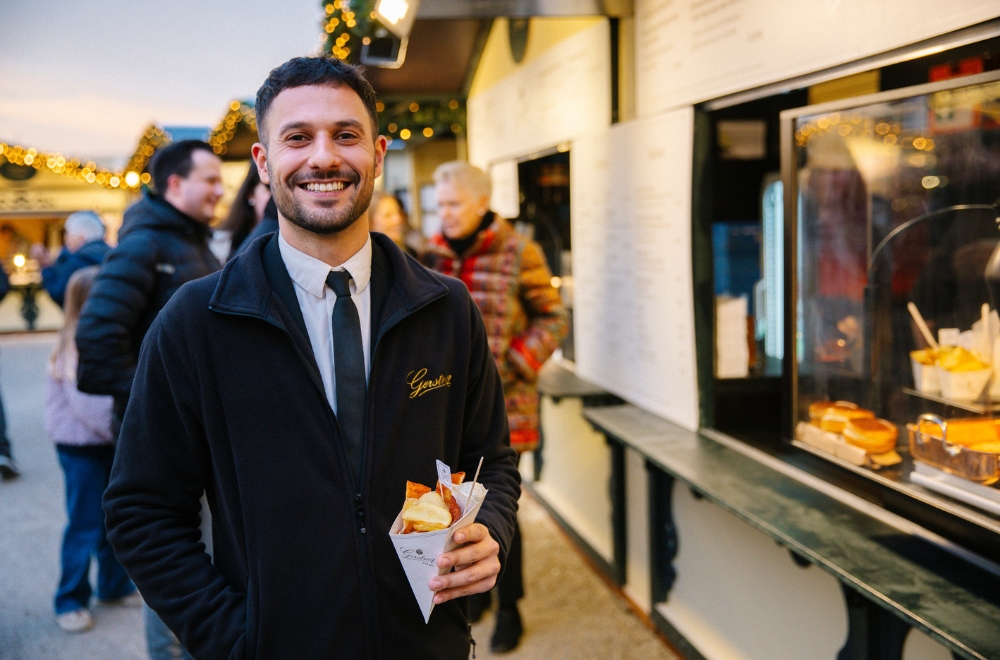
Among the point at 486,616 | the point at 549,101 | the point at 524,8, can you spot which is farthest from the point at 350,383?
the point at 549,101

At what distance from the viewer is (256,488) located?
138 cm

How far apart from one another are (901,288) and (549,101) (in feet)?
8.67

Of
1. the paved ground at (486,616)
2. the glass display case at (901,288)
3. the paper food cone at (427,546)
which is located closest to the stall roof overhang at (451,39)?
the glass display case at (901,288)

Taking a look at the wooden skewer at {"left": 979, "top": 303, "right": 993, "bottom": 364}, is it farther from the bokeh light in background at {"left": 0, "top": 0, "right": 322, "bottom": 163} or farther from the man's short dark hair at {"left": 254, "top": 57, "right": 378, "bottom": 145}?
the bokeh light in background at {"left": 0, "top": 0, "right": 322, "bottom": 163}

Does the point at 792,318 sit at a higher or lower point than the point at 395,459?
higher

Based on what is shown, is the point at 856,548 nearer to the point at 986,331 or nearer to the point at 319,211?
the point at 986,331

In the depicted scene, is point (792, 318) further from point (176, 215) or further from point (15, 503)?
point (15, 503)

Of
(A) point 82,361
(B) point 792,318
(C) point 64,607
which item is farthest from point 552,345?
(C) point 64,607

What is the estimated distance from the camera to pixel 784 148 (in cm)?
240

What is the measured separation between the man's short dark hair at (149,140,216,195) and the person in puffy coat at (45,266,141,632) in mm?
845

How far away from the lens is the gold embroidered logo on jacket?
1.48 m

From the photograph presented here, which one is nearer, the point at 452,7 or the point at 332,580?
the point at 332,580

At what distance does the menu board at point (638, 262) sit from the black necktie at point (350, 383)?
1830mm

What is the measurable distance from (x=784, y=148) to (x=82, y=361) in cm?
241
